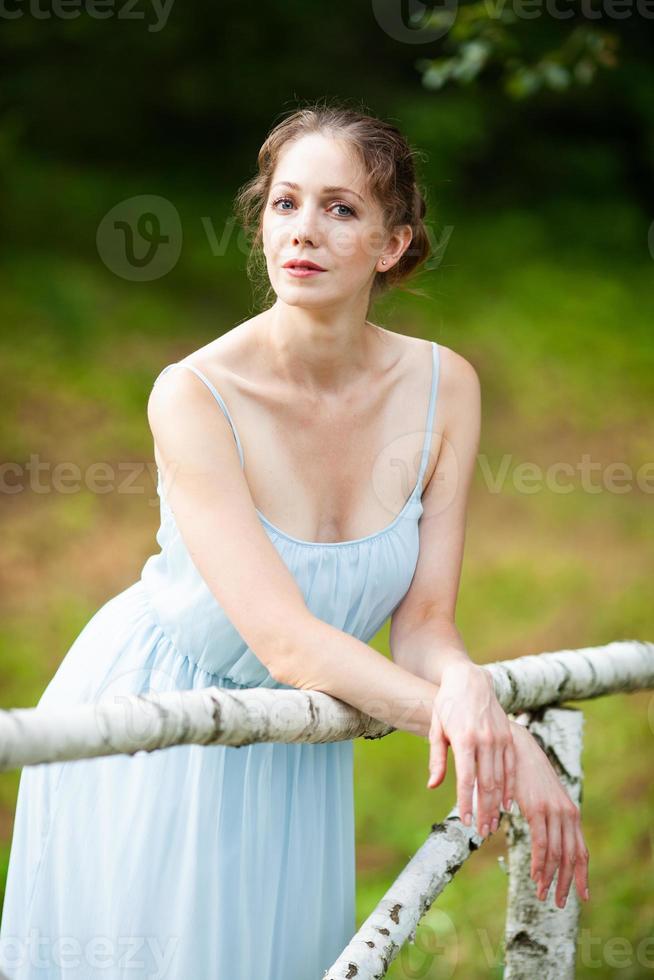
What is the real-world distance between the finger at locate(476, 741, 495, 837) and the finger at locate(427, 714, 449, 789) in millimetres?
40

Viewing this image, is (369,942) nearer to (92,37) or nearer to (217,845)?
(217,845)

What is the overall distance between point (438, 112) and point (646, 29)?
1151 mm

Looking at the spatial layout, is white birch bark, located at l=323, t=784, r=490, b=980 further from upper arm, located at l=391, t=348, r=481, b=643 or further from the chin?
the chin

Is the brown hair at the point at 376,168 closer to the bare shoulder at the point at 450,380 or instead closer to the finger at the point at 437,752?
the bare shoulder at the point at 450,380

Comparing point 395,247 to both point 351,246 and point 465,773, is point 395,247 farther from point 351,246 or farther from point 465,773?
point 465,773

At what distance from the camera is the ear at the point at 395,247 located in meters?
1.76

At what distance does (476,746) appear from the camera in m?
1.33

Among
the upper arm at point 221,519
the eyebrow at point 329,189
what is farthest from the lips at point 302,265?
the upper arm at point 221,519

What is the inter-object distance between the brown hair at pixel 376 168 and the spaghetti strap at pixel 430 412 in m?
0.14

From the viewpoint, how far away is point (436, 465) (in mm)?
1745

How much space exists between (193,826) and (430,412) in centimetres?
68

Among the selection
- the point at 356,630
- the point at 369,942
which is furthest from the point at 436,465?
the point at 369,942

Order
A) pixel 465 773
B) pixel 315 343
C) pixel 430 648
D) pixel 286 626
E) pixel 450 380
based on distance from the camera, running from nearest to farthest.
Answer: pixel 465 773 → pixel 286 626 → pixel 430 648 → pixel 315 343 → pixel 450 380

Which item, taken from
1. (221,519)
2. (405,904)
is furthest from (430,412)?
(405,904)
